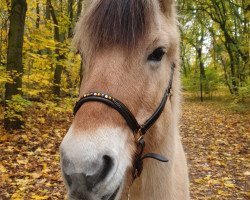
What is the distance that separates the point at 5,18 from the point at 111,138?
10714mm

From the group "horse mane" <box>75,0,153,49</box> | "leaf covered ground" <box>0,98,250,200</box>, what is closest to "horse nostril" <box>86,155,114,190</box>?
"horse mane" <box>75,0,153,49</box>

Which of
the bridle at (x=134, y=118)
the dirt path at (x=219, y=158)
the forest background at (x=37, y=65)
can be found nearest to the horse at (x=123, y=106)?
the bridle at (x=134, y=118)

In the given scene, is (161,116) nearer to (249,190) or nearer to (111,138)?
(111,138)

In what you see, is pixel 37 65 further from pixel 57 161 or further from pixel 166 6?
pixel 166 6

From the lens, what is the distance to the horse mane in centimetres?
199

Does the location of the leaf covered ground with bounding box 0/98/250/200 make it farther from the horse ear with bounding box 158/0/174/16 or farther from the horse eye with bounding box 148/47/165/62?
the horse ear with bounding box 158/0/174/16

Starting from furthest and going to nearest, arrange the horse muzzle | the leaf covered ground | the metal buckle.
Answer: the leaf covered ground, the metal buckle, the horse muzzle

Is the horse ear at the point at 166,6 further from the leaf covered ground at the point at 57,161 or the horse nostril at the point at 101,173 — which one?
the leaf covered ground at the point at 57,161

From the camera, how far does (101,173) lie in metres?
1.58

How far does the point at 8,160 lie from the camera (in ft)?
20.5

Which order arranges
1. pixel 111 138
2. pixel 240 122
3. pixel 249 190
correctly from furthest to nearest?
pixel 240 122, pixel 249 190, pixel 111 138

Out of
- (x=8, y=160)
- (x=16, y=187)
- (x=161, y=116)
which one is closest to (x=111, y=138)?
(x=161, y=116)

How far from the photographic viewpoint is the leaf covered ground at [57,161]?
5.26 meters

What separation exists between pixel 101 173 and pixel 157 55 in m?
1.01
